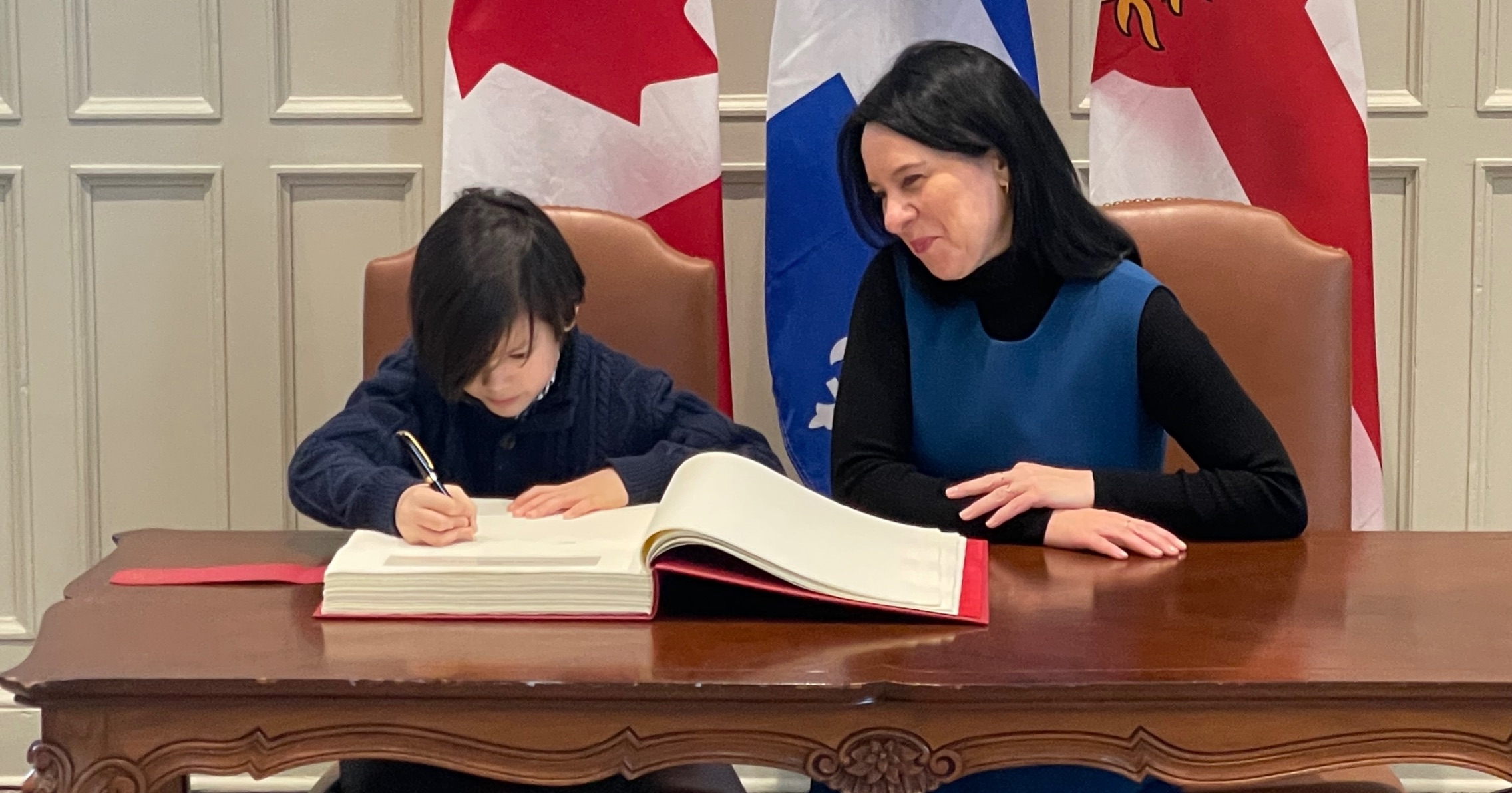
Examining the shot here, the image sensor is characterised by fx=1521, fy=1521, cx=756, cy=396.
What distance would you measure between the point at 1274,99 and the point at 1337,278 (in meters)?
0.52

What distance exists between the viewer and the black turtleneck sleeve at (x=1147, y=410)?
152 cm

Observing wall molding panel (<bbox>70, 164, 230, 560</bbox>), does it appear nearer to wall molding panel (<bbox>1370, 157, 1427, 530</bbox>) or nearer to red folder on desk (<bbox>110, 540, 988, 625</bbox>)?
red folder on desk (<bbox>110, 540, 988, 625</bbox>)

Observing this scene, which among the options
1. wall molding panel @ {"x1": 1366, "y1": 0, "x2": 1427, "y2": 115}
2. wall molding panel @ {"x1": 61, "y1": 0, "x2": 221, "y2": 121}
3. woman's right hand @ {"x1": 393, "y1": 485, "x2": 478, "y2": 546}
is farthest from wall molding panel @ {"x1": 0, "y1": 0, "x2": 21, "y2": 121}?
wall molding panel @ {"x1": 1366, "y1": 0, "x2": 1427, "y2": 115}

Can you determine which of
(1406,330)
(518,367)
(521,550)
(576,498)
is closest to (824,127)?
(518,367)

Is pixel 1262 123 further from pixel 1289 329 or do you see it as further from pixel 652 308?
pixel 652 308

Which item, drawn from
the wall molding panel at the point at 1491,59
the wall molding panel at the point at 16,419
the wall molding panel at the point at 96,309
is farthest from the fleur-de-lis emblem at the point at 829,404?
the wall molding panel at the point at 16,419

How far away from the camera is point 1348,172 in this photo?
225 centimetres

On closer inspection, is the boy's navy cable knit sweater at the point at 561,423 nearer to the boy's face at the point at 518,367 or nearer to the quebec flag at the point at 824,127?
the boy's face at the point at 518,367

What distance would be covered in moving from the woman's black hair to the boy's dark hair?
364 mm

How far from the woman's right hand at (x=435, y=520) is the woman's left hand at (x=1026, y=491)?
1.63 feet

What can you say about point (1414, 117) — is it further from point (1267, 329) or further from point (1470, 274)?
point (1267, 329)

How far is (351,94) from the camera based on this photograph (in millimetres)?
2650

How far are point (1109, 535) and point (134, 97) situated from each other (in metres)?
1.96

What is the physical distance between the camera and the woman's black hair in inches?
64.4
